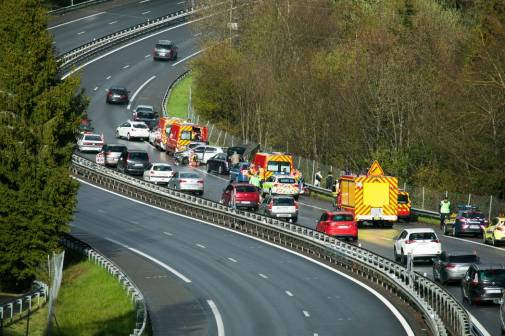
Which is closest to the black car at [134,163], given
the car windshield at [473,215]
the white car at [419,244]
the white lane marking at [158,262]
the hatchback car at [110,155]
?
the hatchback car at [110,155]

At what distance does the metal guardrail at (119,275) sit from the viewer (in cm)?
4029

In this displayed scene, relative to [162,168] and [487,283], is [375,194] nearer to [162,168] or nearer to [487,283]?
[162,168]

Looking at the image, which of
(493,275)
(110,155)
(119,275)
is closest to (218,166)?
(110,155)

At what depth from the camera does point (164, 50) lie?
407 ft

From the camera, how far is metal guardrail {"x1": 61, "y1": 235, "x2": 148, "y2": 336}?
132 ft

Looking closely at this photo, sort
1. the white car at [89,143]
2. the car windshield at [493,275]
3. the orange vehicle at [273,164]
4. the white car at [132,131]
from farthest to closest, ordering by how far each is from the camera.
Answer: the white car at [132,131], the white car at [89,143], the orange vehicle at [273,164], the car windshield at [493,275]

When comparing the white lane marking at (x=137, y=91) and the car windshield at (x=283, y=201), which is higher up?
the white lane marking at (x=137, y=91)

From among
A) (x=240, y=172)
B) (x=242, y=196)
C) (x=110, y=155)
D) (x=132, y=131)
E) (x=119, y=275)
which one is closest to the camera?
(x=119, y=275)

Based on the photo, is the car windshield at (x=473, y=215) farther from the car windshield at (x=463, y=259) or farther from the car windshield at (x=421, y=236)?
the car windshield at (x=463, y=259)

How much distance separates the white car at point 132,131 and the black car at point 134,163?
14398 mm

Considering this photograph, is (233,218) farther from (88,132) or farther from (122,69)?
(122,69)

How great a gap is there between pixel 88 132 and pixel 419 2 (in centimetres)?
3011

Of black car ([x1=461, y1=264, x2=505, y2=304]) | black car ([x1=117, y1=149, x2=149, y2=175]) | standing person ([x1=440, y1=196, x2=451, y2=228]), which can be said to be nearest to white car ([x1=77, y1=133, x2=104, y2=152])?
black car ([x1=117, y1=149, x2=149, y2=175])

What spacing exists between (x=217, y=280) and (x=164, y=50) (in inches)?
2952
